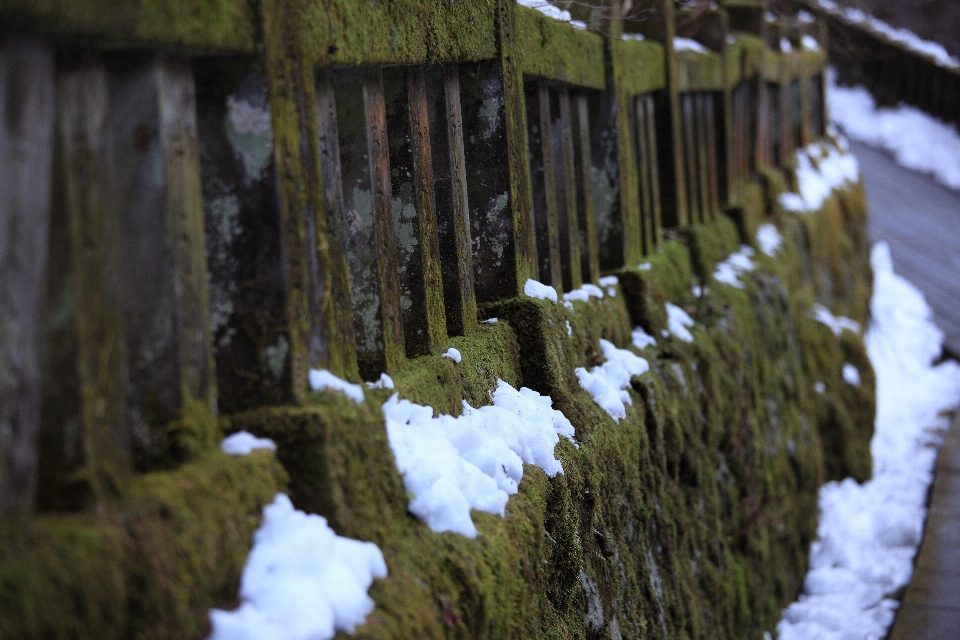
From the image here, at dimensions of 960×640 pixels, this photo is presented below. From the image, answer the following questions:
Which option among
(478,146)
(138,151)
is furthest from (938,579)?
(138,151)

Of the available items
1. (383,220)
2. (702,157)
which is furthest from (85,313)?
(702,157)

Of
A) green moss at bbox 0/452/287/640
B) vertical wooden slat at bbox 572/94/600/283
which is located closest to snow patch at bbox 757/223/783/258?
vertical wooden slat at bbox 572/94/600/283

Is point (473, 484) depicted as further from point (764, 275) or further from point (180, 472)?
point (764, 275)

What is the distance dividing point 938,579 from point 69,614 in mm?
6822

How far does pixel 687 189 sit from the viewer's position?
9.07 meters

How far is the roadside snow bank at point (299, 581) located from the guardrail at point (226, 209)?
0.84 feet

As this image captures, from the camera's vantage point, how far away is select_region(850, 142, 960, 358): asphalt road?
16.3m

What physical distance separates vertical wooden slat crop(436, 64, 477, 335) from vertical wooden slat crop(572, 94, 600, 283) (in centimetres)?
188

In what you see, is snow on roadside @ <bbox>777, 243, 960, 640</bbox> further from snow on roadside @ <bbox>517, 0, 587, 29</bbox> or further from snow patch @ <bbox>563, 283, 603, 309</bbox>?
snow on roadside @ <bbox>517, 0, 587, 29</bbox>

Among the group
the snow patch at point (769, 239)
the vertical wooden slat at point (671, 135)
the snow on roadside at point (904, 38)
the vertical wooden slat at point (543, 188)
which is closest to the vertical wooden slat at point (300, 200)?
the vertical wooden slat at point (543, 188)

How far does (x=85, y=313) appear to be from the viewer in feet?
6.89

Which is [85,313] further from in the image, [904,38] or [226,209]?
[904,38]

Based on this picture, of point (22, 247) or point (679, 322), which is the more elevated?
point (22, 247)

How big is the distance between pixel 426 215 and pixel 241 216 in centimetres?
109
